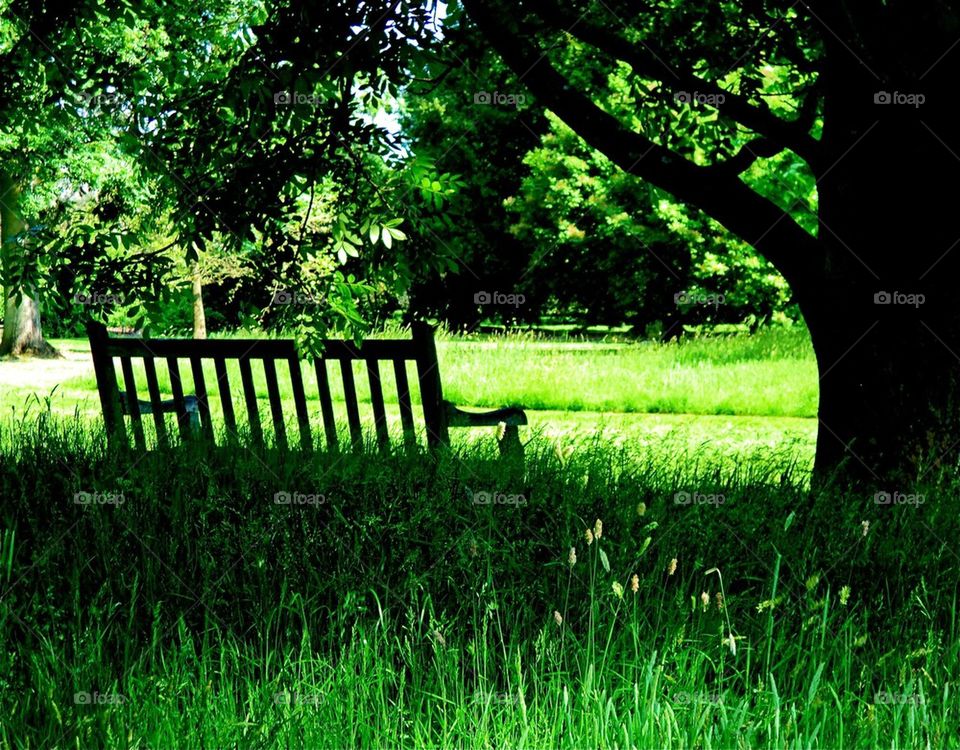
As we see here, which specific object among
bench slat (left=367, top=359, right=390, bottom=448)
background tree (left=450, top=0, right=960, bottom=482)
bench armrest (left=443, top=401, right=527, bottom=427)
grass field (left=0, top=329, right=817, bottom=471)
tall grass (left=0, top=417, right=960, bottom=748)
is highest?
background tree (left=450, top=0, right=960, bottom=482)

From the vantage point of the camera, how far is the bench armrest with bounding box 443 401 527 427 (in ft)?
20.8

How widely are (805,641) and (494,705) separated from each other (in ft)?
3.90

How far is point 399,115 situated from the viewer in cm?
3366

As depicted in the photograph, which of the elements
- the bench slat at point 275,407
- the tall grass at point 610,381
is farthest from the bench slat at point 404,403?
the tall grass at point 610,381

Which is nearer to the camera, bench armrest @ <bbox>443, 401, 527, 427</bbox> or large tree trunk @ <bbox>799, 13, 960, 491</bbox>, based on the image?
large tree trunk @ <bbox>799, 13, 960, 491</bbox>

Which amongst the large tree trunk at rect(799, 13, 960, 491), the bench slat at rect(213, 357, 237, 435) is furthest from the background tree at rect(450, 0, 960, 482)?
the bench slat at rect(213, 357, 237, 435)

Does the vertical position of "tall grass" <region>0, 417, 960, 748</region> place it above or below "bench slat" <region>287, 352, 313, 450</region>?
below

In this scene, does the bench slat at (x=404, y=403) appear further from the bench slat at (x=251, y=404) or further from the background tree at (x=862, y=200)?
the background tree at (x=862, y=200)

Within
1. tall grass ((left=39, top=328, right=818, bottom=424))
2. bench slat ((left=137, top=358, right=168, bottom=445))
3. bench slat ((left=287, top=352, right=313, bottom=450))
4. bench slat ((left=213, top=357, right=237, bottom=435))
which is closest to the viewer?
bench slat ((left=287, top=352, right=313, bottom=450))

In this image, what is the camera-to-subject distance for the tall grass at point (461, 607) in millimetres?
3008

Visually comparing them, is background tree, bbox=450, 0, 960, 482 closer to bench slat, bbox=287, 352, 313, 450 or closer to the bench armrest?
the bench armrest

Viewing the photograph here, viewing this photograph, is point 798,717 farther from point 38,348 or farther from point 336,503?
point 38,348

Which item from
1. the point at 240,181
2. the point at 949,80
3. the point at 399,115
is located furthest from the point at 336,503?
the point at 399,115

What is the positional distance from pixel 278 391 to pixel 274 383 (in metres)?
0.11
